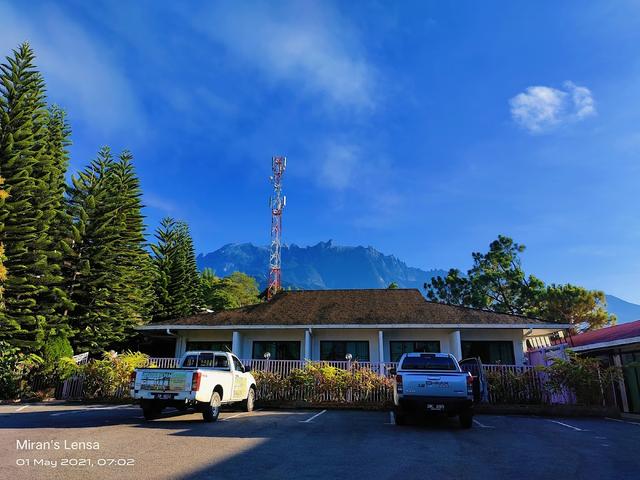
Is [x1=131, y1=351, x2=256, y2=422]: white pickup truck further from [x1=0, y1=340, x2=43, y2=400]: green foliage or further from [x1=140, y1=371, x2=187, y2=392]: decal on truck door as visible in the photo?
[x1=0, y1=340, x2=43, y2=400]: green foliage

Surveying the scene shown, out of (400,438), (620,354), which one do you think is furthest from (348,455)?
(620,354)

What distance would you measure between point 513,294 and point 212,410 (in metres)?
36.5

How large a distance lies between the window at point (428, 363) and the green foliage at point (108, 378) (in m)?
10.9

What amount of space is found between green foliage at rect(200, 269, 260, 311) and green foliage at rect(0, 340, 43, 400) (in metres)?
25.7

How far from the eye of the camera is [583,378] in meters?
13.8

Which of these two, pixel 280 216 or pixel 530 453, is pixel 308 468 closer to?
pixel 530 453

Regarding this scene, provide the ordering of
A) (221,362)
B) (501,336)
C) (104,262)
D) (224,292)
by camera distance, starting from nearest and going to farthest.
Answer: (221,362), (501,336), (104,262), (224,292)

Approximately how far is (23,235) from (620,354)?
1055 inches

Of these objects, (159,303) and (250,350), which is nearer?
(250,350)

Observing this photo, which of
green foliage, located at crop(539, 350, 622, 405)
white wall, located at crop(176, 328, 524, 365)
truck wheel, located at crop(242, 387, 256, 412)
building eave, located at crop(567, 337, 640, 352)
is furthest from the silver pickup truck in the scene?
white wall, located at crop(176, 328, 524, 365)

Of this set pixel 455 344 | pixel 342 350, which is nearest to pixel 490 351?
pixel 455 344

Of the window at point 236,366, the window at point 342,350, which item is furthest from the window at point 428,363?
the window at point 342,350

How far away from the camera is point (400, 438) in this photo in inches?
326

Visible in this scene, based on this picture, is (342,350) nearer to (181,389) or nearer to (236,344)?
(236,344)
